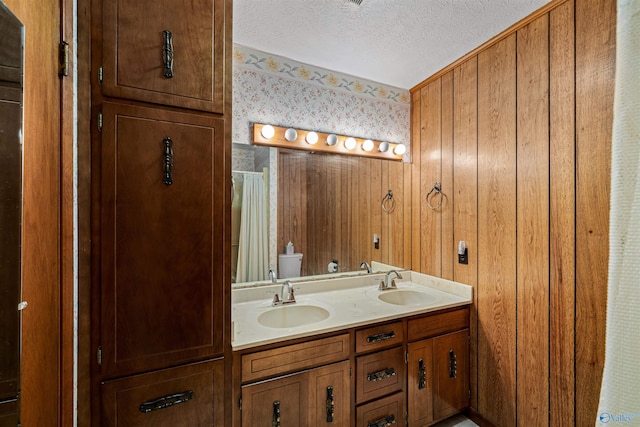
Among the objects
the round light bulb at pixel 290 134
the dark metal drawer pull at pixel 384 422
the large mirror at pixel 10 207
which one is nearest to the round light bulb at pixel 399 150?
the round light bulb at pixel 290 134

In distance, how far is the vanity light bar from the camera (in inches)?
75.9

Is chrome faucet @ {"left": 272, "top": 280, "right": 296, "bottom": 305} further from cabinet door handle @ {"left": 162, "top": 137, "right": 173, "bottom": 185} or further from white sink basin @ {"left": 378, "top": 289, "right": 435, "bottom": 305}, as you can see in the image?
cabinet door handle @ {"left": 162, "top": 137, "right": 173, "bottom": 185}

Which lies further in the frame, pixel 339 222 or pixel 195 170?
pixel 339 222

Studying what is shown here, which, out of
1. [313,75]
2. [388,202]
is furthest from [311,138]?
[388,202]

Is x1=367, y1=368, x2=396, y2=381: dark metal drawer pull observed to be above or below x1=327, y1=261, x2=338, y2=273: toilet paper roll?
below

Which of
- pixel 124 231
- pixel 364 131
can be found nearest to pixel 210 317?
pixel 124 231

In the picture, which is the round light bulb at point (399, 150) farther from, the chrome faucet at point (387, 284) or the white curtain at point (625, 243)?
the white curtain at point (625, 243)

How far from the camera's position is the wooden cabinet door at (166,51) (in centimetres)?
102

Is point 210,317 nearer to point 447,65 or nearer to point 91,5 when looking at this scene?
point 91,5

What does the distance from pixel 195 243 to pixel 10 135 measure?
2.14ft

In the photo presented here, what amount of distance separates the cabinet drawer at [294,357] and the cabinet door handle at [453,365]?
832 mm

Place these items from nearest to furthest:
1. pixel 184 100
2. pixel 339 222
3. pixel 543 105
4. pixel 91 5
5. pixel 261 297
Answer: pixel 91 5 → pixel 184 100 → pixel 543 105 → pixel 261 297 → pixel 339 222

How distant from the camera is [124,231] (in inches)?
40.9

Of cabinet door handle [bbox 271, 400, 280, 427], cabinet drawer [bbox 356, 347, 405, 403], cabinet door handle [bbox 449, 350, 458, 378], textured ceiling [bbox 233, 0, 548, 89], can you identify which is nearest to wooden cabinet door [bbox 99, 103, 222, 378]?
cabinet door handle [bbox 271, 400, 280, 427]
